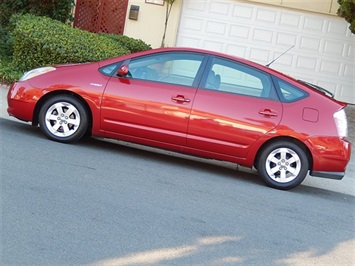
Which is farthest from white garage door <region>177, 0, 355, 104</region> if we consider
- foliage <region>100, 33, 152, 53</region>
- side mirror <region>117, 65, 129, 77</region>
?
side mirror <region>117, 65, 129, 77</region>

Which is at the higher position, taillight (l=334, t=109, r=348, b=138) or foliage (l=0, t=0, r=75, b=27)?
foliage (l=0, t=0, r=75, b=27)

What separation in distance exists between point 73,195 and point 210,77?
277 cm

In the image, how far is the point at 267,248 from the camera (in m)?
5.83

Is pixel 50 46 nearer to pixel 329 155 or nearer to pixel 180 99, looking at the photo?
pixel 180 99

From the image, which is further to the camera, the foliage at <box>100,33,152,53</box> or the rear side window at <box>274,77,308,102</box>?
the foliage at <box>100,33,152,53</box>

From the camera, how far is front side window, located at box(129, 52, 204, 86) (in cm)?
845

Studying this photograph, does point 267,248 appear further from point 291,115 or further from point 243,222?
point 291,115

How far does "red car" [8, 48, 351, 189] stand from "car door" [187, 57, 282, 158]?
0.01m

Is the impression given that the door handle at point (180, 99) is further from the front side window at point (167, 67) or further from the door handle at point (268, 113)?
the door handle at point (268, 113)

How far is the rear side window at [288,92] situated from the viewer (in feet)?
27.3

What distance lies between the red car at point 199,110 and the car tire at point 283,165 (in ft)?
0.04

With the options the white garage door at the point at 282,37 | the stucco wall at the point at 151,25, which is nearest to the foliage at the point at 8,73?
the stucco wall at the point at 151,25

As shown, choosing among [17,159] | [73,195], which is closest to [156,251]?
[73,195]

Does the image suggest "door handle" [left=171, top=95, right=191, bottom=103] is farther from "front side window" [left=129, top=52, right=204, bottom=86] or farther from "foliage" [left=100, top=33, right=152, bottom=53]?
"foliage" [left=100, top=33, right=152, bottom=53]
